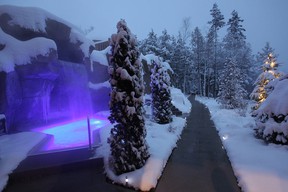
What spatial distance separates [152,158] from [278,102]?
7.34 meters

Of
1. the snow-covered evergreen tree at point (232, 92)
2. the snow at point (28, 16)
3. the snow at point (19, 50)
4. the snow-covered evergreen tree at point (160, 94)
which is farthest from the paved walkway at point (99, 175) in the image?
the snow-covered evergreen tree at point (232, 92)

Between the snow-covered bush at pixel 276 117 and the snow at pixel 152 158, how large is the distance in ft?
16.1

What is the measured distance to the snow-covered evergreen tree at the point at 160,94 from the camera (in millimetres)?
15867

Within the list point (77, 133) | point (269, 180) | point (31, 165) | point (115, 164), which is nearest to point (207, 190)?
point (269, 180)

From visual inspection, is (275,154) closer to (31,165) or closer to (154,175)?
(154,175)

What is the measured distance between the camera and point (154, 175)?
7.70 metres

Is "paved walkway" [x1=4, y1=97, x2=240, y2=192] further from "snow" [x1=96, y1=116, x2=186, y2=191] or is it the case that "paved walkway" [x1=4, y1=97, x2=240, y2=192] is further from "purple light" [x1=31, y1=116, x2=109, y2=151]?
"purple light" [x1=31, y1=116, x2=109, y2=151]

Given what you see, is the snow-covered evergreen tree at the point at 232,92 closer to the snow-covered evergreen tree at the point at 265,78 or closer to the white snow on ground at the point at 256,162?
the snow-covered evergreen tree at the point at 265,78

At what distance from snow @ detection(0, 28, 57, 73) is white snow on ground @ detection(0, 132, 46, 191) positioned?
4.37 meters

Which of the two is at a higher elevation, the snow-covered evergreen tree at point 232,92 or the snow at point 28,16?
the snow at point 28,16

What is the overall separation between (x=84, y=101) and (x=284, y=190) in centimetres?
1785

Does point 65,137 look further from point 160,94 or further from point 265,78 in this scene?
point 265,78

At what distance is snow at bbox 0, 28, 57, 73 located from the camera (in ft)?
43.7

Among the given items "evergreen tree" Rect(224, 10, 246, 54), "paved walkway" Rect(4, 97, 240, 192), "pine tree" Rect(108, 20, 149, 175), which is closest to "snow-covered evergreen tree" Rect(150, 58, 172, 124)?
"paved walkway" Rect(4, 97, 240, 192)
